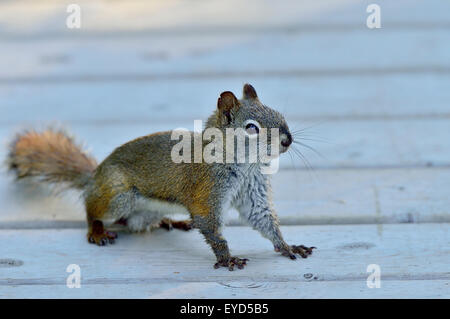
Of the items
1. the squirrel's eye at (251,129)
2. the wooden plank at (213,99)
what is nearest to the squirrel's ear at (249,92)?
the squirrel's eye at (251,129)

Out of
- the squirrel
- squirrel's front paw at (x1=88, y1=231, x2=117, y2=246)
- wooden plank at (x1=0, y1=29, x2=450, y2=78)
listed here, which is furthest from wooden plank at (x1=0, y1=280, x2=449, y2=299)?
wooden plank at (x1=0, y1=29, x2=450, y2=78)

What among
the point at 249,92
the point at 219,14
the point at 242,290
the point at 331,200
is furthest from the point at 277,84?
the point at 242,290

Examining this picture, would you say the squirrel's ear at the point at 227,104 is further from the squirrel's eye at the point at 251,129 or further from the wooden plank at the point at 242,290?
the wooden plank at the point at 242,290

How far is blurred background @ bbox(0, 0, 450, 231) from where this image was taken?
2.42 m

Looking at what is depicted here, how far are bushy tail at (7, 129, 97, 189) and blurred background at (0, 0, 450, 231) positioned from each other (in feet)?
0.25

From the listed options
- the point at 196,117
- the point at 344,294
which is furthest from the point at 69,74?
the point at 344,294

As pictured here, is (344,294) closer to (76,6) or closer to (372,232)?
(372,232)

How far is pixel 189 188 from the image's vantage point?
2.15 meters

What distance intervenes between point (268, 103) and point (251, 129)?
1.05 m

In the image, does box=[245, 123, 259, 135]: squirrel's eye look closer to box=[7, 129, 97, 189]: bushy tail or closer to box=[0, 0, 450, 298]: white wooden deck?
box=[0, 0, 450, 298]: white wooden deck

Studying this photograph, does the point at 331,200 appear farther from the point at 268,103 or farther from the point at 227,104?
the point at 268,103

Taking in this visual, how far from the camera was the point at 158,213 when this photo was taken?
7.36 ft

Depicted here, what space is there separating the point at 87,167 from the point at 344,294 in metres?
1.02

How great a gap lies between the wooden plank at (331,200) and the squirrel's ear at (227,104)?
1.04 ft
